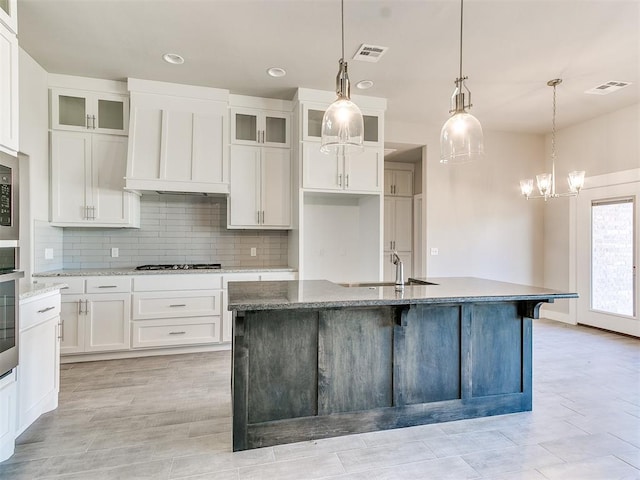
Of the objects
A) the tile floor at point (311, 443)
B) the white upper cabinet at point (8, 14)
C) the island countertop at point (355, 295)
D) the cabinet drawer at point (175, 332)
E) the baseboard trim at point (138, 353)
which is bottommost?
the tile floor at point (311, 443)

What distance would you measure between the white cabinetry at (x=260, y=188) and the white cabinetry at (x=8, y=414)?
2.55 m

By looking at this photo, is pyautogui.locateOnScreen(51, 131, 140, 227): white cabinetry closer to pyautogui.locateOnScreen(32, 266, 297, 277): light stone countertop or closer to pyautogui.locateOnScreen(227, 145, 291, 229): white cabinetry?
pyautogui.locateOnScreen(32, 266, 297, 277): light stone countertop

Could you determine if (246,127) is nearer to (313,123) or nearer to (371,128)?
(313,123)

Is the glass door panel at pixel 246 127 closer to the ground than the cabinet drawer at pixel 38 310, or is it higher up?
higher up

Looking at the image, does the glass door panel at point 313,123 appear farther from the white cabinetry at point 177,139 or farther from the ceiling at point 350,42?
the white cabinetry at point 177,139

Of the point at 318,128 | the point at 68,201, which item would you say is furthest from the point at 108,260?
the point at 318,128

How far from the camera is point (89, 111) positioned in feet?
12.9

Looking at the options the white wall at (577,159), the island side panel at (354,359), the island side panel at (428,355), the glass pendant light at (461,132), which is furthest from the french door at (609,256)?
the island side panel at (354,359)

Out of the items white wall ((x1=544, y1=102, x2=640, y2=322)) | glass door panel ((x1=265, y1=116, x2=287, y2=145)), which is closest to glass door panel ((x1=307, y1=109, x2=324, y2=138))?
glass door panel ((x1=265, y1=116, x2=287, y2=145))

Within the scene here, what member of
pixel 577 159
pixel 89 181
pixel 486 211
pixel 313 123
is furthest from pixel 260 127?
pixel 577 159

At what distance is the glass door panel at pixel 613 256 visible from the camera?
15.6 ft

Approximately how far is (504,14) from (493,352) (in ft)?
8.40

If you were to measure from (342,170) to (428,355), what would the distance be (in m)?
2.49

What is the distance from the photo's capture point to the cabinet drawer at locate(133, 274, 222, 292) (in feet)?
12.5
